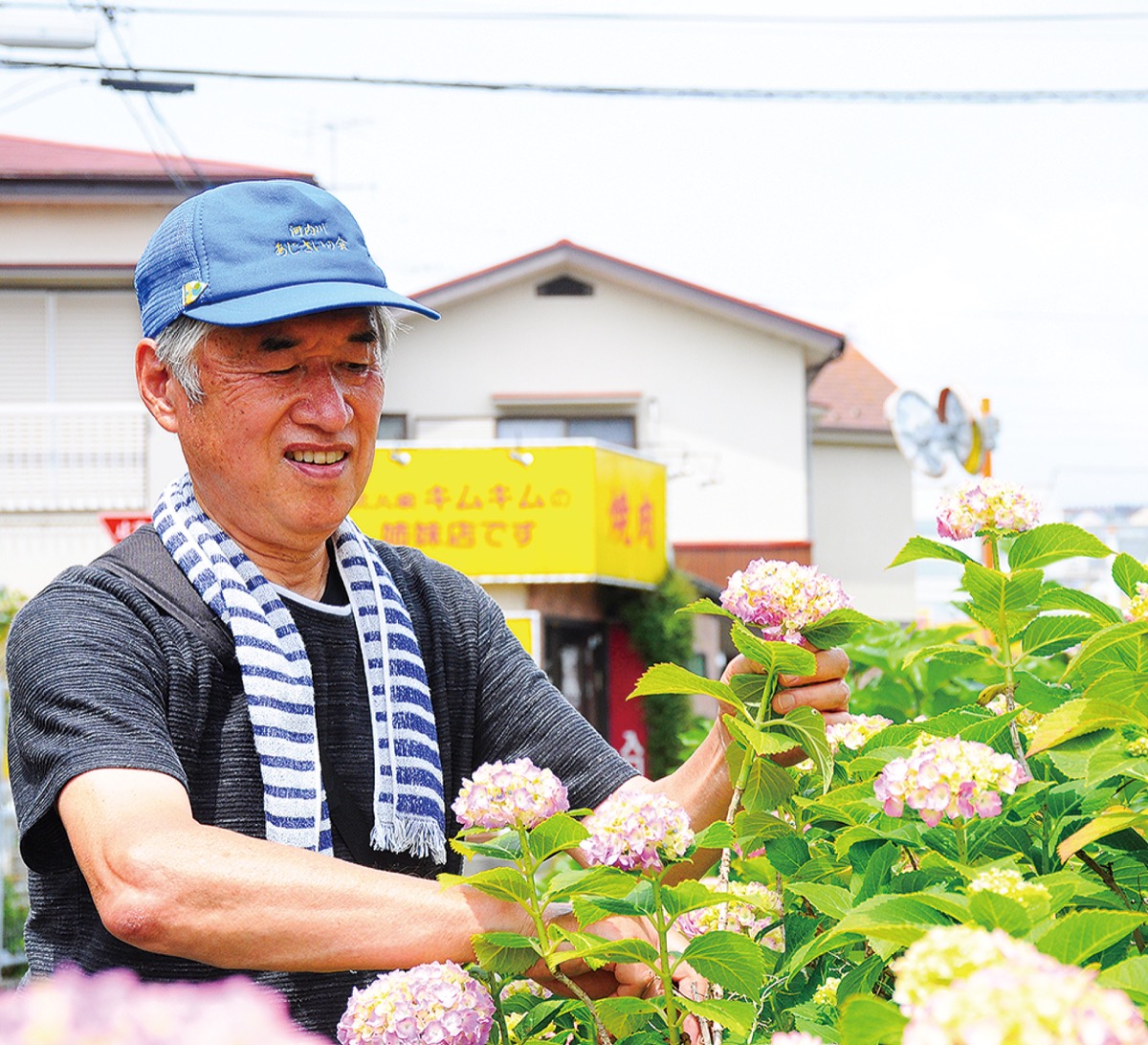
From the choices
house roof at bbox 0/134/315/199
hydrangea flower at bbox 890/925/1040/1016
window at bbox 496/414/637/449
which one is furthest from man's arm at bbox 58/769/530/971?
window at bbox 496/414/637/449

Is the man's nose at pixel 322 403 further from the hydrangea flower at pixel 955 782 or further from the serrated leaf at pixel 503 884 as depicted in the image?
the hydrangea flower at pixel 955 782

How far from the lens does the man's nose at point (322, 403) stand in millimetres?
2092

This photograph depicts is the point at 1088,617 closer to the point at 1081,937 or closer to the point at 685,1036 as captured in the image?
the point at 685,1036

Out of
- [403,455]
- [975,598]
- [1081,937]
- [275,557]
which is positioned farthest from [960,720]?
[403,455]

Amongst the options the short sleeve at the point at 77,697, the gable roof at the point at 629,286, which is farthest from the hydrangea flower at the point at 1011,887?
the gable roof at the point at 629,286

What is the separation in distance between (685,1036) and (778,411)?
70.5ft

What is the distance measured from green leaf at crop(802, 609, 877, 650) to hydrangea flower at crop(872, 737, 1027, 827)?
0.44 m

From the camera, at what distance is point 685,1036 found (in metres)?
1.56

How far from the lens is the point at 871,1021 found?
87cm

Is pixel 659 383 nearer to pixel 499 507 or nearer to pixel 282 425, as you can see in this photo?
pixel 499 507

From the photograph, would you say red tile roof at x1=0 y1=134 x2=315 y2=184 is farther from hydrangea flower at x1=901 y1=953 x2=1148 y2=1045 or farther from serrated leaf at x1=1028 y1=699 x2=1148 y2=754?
hydrangea flower at x1=901 y1=953 x2=1148 y2=1045

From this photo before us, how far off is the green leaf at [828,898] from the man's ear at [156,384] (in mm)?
1239

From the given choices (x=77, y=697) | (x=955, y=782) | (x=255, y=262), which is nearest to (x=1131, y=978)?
(x=955, y=782)

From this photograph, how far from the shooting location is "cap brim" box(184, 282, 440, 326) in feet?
6.52
